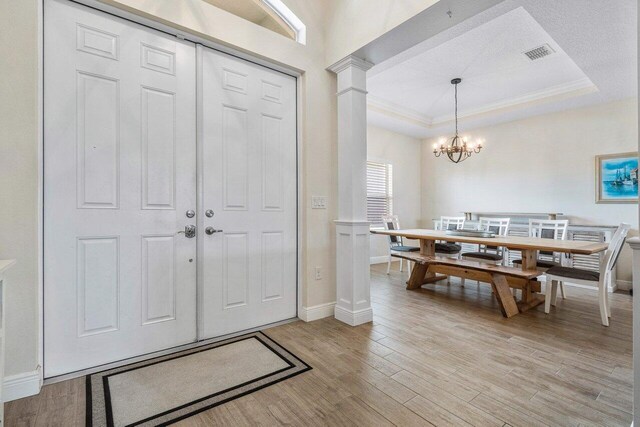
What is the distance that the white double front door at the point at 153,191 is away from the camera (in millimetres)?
1896

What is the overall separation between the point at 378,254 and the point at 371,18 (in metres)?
4.39

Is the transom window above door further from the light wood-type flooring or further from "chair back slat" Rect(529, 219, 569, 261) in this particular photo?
"chair back slat" Rect(529, 219, 569, 261)

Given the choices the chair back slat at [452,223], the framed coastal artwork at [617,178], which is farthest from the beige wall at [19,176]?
the framed coastal artwork at [617,178]

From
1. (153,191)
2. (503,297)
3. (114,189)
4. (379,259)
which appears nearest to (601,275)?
(503,297)

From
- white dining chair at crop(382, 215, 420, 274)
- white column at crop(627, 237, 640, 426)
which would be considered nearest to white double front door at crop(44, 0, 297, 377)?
white column at crop(627, 237, 640, 426)

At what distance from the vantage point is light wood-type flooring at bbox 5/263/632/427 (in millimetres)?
1545

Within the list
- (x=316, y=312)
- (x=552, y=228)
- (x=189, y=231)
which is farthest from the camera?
(x=552, y=228)

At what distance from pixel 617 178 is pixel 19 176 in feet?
21.5

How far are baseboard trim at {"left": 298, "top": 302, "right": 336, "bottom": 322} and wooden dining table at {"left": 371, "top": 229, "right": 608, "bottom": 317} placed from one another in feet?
5.09

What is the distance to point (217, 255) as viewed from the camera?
2457 millimetres

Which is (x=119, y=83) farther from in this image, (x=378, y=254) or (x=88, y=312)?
(x=378, y=254)

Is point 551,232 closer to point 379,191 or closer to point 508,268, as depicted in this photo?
point 508,268

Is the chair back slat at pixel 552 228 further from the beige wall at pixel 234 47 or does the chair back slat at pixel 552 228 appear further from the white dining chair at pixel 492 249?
the beige wall at pixel 234 47

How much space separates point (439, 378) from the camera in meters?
1.89
